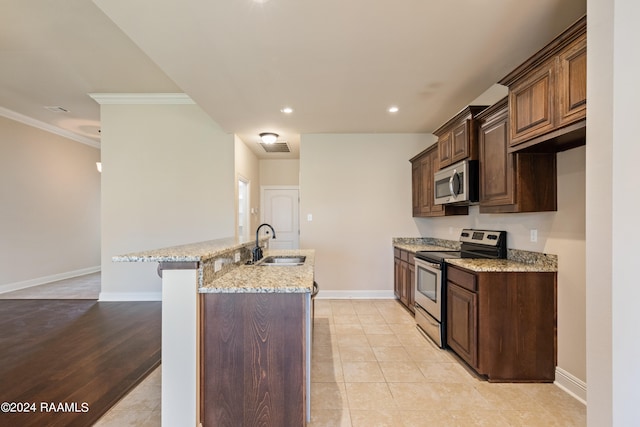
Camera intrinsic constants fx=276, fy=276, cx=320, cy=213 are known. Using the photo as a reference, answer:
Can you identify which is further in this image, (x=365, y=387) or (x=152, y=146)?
(x=152, y=146)

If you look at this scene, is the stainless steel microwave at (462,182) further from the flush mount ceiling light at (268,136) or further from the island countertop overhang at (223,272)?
the flush mount ceiling light at (268,136)

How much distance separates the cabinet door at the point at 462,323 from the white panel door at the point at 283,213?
434 cm

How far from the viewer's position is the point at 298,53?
7.30ft

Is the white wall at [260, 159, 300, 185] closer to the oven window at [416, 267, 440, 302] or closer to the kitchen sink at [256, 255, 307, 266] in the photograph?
the kitchen sink at [256, 255, 307, 266]

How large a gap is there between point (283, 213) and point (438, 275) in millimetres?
4367

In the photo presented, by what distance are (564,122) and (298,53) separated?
74.0 inches

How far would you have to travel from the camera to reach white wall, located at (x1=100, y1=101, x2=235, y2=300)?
13.7ft

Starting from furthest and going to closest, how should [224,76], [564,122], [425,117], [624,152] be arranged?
[425,117]
[224,76]
[564,122]
[624,152]

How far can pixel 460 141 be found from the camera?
2.79 m

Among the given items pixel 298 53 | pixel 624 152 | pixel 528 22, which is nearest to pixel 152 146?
pixel 298 53

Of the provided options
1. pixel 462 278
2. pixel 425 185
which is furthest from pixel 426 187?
pixel 462 278

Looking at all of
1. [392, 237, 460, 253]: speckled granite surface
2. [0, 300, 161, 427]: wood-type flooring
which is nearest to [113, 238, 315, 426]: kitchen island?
[0, 300, 161, 427]: wood-type flooring

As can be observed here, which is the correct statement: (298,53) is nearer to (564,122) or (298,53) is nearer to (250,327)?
(564,122)

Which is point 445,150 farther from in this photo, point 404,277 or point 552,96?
point 404,277
